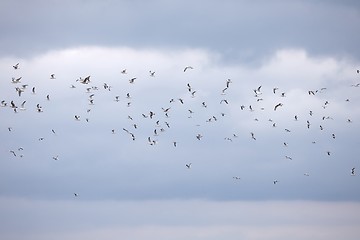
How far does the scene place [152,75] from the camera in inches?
5369

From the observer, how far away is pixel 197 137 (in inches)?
5502

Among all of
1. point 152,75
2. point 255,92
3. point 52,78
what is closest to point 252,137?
point 255,92

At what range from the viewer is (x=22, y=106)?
447 feet

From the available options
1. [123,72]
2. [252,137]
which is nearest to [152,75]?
[123,72]

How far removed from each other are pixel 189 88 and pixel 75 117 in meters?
12.8

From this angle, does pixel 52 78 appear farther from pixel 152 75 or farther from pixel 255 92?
pixel 255 92

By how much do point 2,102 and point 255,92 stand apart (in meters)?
27.5

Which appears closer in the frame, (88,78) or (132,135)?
(88,78)

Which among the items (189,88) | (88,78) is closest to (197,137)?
(189,88)

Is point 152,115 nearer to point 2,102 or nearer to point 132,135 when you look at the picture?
point 132,135

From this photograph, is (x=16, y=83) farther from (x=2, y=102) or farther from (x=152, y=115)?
(x=152, y=115)

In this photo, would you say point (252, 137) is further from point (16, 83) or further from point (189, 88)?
point (16, 83)

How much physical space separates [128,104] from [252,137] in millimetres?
14234

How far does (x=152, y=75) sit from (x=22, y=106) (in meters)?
14.2
